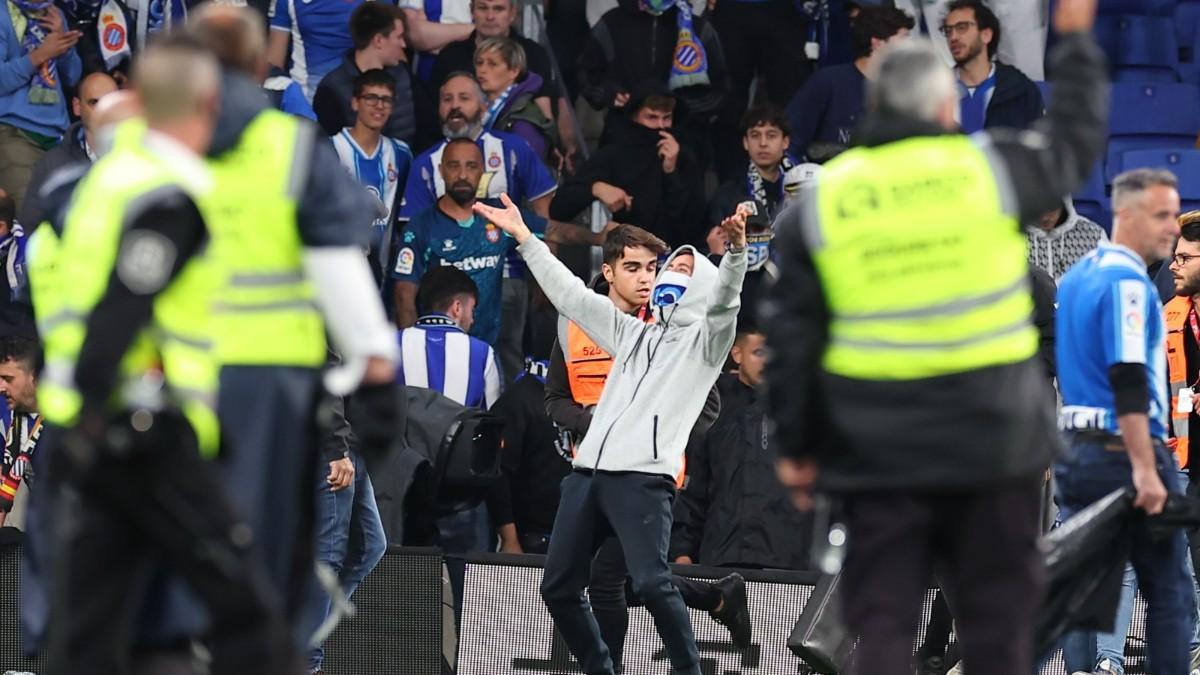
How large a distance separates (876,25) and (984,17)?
2.10 feet

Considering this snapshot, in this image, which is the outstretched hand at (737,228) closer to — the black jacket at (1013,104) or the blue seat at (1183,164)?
the black jacket at (1013,104)

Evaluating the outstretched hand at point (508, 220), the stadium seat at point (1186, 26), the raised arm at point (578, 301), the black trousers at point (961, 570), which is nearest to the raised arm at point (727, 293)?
the raised arm at point (578, 301)

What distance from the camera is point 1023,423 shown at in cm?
596

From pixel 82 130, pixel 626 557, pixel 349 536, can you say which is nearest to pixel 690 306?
pixel 626 557

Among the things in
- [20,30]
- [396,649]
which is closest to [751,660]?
[396,649]

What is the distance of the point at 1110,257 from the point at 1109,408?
1.73ft

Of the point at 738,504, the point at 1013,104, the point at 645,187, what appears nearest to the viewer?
the point at 738,504

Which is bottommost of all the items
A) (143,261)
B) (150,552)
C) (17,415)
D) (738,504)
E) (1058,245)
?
(738,504)

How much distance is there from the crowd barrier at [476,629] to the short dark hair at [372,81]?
11.5ft

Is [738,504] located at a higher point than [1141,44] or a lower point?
lower

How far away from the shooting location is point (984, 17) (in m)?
13.6

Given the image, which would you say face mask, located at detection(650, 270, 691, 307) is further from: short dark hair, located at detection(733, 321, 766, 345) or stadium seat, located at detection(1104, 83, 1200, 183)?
stadium seat, located at detection(1104, 83, 1200, 183)

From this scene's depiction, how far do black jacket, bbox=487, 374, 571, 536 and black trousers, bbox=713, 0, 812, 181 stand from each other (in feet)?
10.3

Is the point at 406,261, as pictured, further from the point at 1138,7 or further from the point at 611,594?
the point at 1138,7
